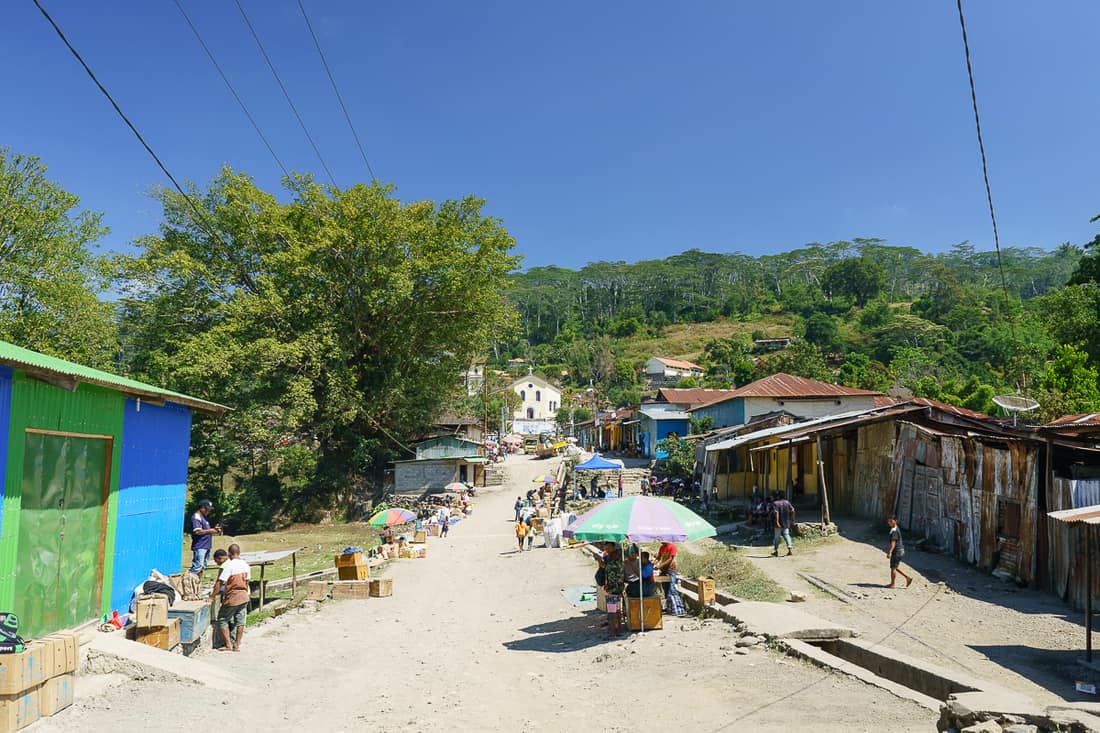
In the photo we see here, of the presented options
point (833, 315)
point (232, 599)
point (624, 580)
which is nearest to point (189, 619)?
point (232, 599)

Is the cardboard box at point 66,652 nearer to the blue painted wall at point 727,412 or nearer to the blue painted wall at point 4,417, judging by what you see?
the blue painted wall at point 4,417

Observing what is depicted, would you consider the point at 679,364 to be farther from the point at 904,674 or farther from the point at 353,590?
the point at 904,674

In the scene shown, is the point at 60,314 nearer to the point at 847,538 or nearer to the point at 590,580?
the point at 590,580

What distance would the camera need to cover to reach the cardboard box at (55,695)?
20.4 ft

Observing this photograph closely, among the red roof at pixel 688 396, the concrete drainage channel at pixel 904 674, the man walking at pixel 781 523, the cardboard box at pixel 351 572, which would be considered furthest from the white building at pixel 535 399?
the concrete drainage channel at pixel 904 674

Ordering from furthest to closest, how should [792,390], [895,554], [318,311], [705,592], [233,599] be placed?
[792,390], [318,311], [895,554], [705,592], [233,599]

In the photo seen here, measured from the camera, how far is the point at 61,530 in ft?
31.9

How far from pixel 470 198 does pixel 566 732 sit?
33767 millimetres

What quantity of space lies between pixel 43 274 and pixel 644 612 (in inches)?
1047

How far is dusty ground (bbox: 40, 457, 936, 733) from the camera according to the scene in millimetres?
6742

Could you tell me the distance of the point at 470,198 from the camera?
37844 millimetres

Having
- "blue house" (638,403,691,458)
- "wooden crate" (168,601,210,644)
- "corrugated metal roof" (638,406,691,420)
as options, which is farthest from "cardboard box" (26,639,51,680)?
"corrugated metal roof" (638,406,691,420)

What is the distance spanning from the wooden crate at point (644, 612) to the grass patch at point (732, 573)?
2.19 m

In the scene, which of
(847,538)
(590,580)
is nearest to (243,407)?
(590,580)
